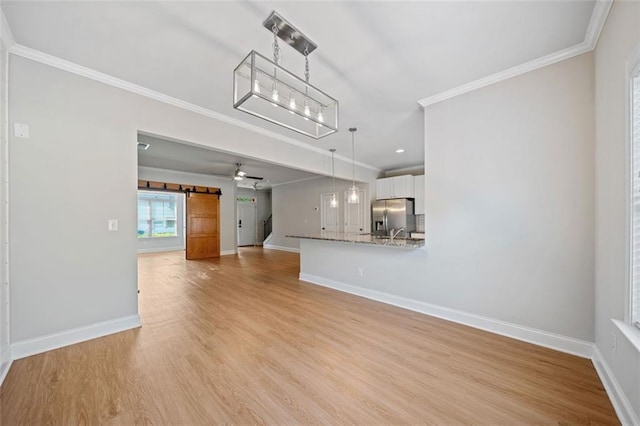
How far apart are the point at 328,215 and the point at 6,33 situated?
280 inches

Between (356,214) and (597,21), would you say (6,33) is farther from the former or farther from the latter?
(356,214)

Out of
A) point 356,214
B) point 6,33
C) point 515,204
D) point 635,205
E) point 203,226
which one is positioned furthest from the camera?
point 203,226

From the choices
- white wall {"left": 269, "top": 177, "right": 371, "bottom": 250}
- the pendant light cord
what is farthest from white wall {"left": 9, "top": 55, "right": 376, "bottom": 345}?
white wall {"left": 269, "top": 177, "right": 371, "bottom": 250}

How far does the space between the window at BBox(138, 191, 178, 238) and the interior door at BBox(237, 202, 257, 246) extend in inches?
102

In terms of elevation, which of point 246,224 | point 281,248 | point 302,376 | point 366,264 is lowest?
→ point 281,248

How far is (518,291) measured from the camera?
251cm

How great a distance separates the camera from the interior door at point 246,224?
11.4 meters

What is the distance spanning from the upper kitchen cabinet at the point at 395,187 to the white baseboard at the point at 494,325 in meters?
3.63

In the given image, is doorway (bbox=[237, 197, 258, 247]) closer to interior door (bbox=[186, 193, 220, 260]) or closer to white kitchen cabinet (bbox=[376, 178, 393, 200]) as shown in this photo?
interior door (bbox=[186, 193, 220, 260])

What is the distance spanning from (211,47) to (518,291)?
3.75m

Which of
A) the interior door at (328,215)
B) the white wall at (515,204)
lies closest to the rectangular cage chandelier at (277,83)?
the white wall at (515,204)

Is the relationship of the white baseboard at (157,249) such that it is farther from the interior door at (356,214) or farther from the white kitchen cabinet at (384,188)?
the white kitchen cabinet at (384,188)

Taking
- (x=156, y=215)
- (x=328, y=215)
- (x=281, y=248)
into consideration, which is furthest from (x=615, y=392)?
(x=156, y=215)

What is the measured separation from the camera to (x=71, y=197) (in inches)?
96.3
